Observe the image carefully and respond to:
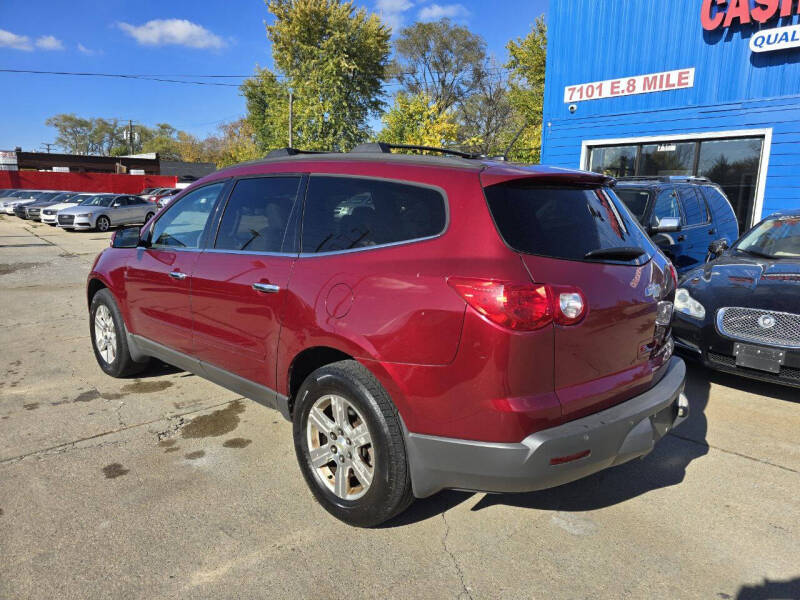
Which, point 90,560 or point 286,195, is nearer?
point 90,560

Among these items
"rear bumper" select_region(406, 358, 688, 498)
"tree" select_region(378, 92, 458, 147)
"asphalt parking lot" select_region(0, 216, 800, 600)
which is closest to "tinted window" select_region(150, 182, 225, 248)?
"asphalt parking lot" select_region(0, 216, 800, 600)

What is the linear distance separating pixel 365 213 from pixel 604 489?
1.98 metres

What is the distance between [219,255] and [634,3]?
12333mm

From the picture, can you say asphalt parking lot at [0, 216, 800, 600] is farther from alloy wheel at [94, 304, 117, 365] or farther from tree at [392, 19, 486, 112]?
tree at [392, 19, 486, 112]

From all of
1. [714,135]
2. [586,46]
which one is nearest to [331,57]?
[586,46]

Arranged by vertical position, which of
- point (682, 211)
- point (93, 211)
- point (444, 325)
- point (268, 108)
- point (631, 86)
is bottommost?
point (444, 325)

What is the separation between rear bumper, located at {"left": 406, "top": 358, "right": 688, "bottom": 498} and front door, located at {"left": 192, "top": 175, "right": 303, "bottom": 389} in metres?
1.08

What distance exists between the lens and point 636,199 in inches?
282

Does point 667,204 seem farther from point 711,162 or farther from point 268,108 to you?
point 268,108

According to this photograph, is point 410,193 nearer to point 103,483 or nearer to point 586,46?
Answer: point 103,483

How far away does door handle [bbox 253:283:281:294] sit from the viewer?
9.45 feet

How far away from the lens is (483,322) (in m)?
2.11

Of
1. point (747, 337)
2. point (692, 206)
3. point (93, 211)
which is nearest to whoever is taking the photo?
point (747, 337)

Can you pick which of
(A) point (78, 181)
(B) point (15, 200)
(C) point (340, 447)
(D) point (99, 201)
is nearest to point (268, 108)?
(A) point (78, 181)
